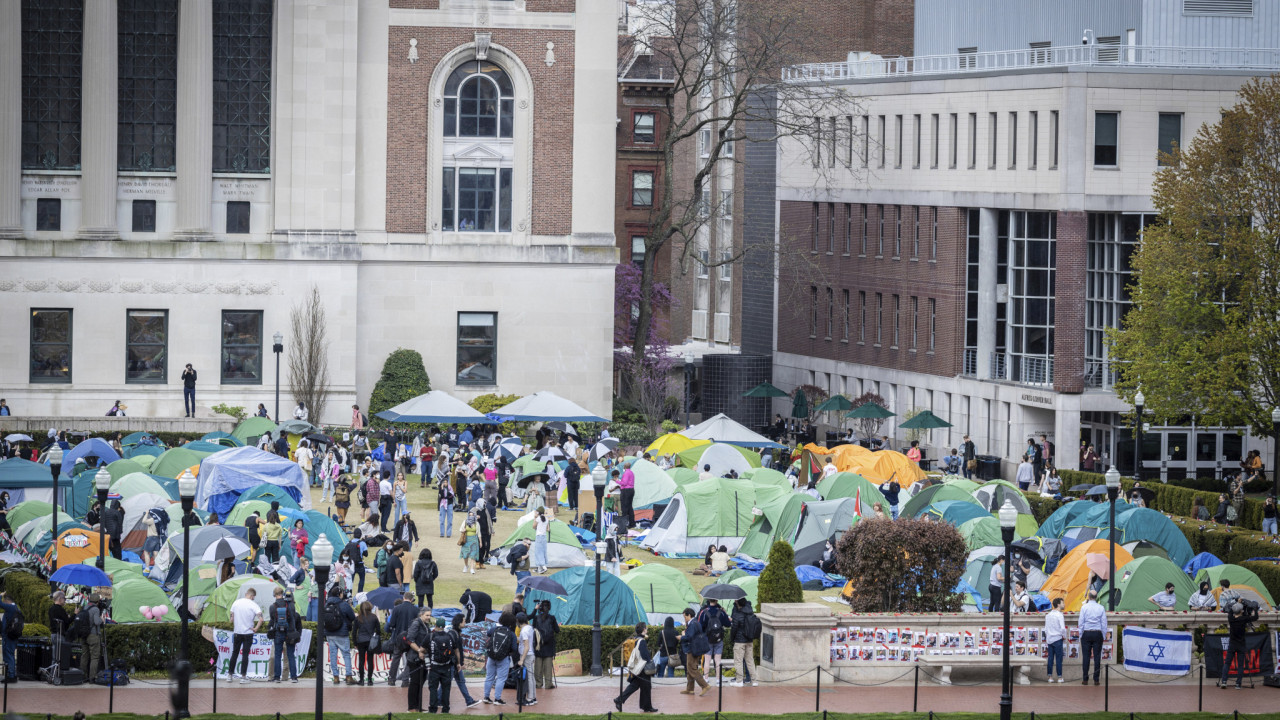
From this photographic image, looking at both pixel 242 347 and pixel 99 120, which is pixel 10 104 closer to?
pixel 99 120

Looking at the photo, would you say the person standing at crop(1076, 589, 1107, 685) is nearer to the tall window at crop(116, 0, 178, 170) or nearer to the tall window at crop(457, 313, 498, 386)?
the tall window at crop(457, 313, 498, 386)

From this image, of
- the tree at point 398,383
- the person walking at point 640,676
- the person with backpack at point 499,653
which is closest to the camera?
the person walking at point 640,676

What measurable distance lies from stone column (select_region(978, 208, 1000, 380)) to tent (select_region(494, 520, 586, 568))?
27.8m

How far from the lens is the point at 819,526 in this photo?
4081 centimetres

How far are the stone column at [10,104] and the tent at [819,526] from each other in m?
32.6

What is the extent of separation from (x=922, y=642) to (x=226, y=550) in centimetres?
1190

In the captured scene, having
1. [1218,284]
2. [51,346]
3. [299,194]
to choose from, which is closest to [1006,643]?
[1218,284]

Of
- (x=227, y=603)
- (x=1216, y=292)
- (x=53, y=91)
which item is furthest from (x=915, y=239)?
(x=227, y=603)

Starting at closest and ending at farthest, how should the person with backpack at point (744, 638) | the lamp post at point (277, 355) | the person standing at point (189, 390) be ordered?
1. the person with backpack at point (744, 638)
2. the lamp post at point (277, 355)
3. the person standing at point (189, 390)

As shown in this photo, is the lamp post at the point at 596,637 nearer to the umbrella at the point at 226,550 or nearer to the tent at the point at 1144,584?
the umbrella at the point at 226,550

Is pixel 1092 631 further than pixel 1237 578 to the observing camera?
No

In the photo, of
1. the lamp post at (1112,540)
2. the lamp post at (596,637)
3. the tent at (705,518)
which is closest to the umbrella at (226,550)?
the lamp post at (596,637)

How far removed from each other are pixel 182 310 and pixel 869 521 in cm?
3675

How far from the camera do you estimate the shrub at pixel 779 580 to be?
30172mm
